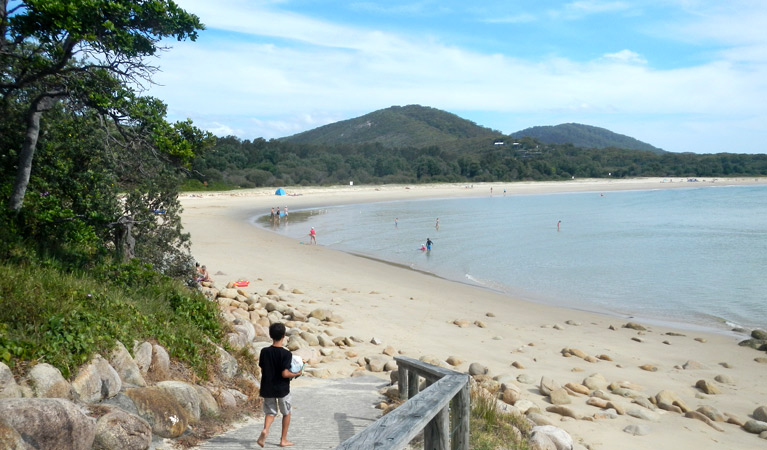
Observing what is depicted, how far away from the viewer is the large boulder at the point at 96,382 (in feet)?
16.6

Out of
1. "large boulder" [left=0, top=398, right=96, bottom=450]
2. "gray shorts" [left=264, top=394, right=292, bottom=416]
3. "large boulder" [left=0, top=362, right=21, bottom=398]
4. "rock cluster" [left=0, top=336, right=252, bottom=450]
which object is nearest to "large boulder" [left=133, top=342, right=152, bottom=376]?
"rock cluster" [left=0, top=336, right=252, bottom=450]

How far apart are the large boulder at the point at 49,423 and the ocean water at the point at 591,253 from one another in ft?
52.8

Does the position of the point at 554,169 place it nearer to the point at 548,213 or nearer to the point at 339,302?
the point at 548,213

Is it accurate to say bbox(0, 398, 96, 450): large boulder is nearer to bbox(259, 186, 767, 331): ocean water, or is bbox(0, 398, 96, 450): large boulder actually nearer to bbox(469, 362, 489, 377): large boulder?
bbox(469, 362, 489, 377): large boulder

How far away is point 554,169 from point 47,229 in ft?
401

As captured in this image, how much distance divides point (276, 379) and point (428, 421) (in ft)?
8.95

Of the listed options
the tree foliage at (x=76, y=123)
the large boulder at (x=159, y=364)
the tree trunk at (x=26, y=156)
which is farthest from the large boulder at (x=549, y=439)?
the tree trunk at (x=26, y=156)

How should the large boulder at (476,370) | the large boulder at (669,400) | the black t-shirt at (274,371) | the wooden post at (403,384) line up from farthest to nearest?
the large boulder at (476,370) → the large boulder at (669,400) → the wooden post at (403,384) → the black t-shirt at (274,371)

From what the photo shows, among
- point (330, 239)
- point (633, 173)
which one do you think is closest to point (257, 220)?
point (330, 239)

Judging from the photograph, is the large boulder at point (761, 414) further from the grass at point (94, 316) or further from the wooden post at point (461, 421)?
the grass at point (94, 316)

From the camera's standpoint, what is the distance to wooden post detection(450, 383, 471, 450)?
4.79 metres

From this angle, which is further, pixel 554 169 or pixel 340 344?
pixel 554 169

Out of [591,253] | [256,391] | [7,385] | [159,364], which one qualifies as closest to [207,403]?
[159,364]

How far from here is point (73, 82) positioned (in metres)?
8.25
